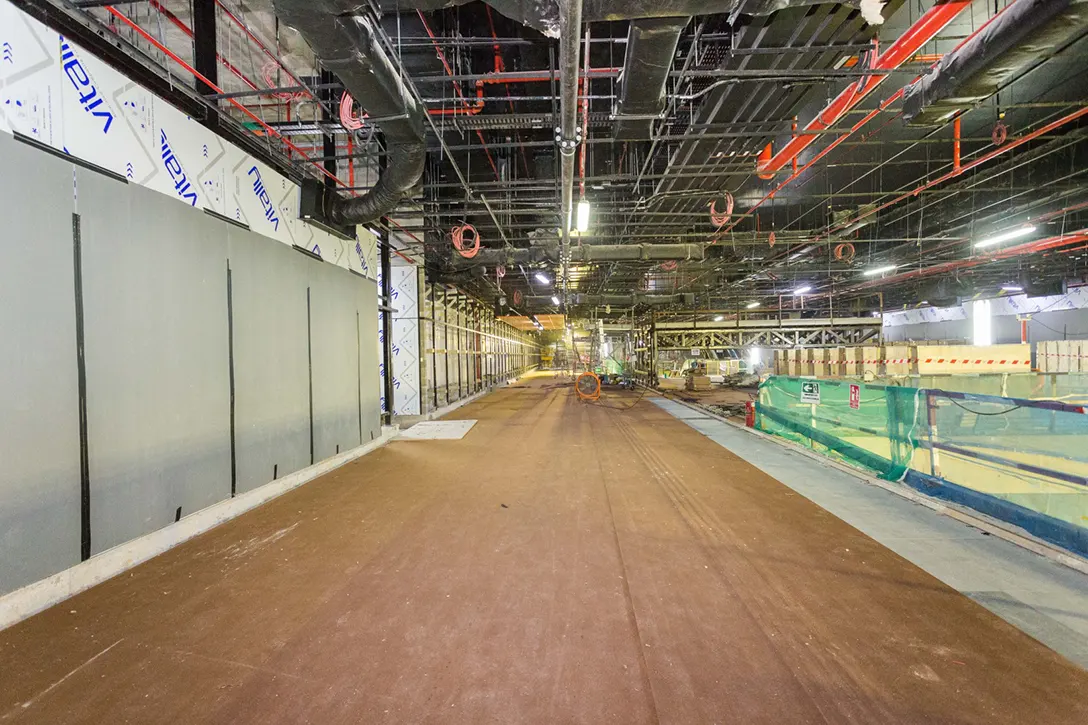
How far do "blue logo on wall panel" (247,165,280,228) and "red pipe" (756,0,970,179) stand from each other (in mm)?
7562

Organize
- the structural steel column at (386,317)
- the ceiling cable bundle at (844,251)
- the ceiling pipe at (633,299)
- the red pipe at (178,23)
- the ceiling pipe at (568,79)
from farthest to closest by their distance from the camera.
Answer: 1. the ceiling pipe at (633,299)
2. the ceiling cable bundle at (844,251)
3. the structural steel column at (386,317)
4. the red pipe at (178,23)
5. the ceiling pipe at (568,79)

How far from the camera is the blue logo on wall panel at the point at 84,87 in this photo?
10.5 feet

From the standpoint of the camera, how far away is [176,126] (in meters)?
4.16

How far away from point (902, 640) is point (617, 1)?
488 centimetres

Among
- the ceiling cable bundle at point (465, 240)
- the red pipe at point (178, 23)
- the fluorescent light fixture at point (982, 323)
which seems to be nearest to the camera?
the red pipe at point (178, 23)

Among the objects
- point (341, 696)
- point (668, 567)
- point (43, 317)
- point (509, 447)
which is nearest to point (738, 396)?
point (509, 447)

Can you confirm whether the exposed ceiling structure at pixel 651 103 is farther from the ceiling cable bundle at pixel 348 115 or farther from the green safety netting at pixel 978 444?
the green safety netting at pixel 978 444

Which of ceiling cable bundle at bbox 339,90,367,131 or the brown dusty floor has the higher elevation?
ceiling cable bundle at bbox 339,90,367,131

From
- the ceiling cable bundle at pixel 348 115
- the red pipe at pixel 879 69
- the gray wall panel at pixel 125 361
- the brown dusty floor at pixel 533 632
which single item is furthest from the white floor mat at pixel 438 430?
the red pipe at pixel 879 69

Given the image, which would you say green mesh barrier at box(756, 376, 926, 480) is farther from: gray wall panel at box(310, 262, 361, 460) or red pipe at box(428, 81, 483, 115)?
gray wall panel at box(310, 262, 361, 460)

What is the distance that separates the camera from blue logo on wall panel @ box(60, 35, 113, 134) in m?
3.21

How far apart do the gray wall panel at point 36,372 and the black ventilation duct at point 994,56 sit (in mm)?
7972

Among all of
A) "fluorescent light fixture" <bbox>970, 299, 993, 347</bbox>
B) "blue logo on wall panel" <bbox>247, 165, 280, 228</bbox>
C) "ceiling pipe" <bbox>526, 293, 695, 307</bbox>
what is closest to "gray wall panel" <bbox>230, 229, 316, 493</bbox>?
"blue logo on wall panel" <bbox>247, 165, 280, 228</bbox>

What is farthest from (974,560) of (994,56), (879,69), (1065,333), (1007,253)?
(1065,333)
